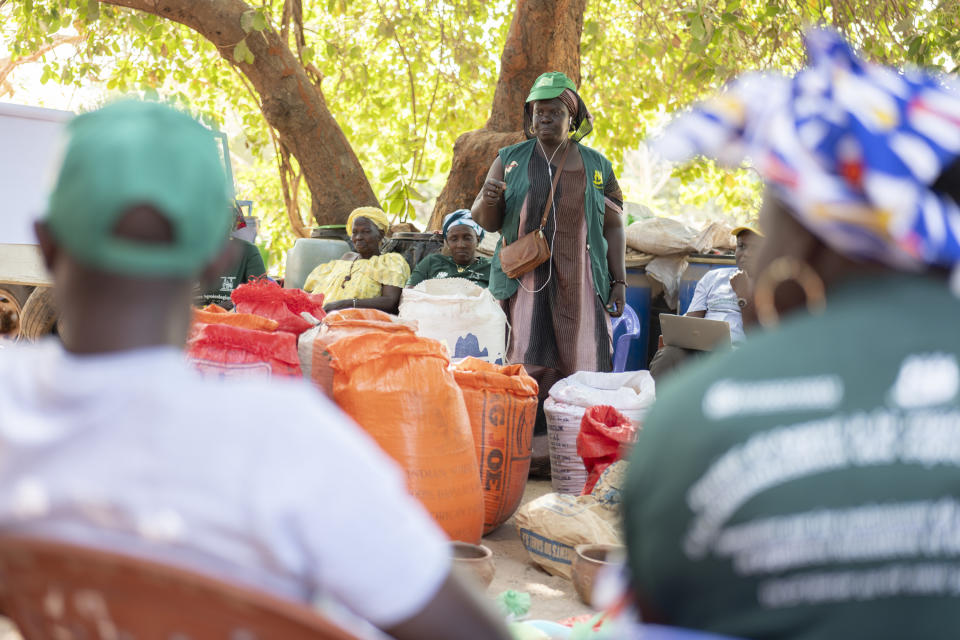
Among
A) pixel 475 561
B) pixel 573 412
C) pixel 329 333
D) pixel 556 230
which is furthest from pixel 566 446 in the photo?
pixel 475 561

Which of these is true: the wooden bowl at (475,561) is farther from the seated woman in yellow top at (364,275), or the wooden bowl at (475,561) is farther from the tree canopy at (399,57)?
the tree canopy at (399,57)

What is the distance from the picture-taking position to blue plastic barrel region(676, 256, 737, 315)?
574 cm

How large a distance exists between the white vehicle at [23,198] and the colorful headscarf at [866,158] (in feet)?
15.1

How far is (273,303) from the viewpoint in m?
3.64

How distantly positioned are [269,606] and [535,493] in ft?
12.2

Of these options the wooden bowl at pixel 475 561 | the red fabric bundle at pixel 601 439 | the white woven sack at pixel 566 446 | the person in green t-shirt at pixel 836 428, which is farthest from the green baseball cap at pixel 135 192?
the white woven sack at pixel 566 446

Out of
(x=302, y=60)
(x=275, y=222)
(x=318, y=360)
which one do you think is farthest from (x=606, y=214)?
(x=275, y=222)

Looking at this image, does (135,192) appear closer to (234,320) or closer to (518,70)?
(234,320)

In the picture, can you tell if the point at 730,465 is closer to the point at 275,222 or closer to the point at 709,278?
the point at 709,278

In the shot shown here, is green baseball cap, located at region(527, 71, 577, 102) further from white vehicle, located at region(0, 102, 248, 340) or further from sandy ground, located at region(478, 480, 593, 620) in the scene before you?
sandy ground, located at region(478, 480, 593, 620)

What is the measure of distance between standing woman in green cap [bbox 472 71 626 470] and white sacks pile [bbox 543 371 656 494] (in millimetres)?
413

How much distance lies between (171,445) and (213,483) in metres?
0.05

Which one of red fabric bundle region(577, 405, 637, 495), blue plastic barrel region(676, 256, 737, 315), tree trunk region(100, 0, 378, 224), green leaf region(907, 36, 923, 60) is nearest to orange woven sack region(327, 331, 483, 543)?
red fabric bundle region(577, 405, 637, 495)

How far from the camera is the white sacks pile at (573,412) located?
3988mm
